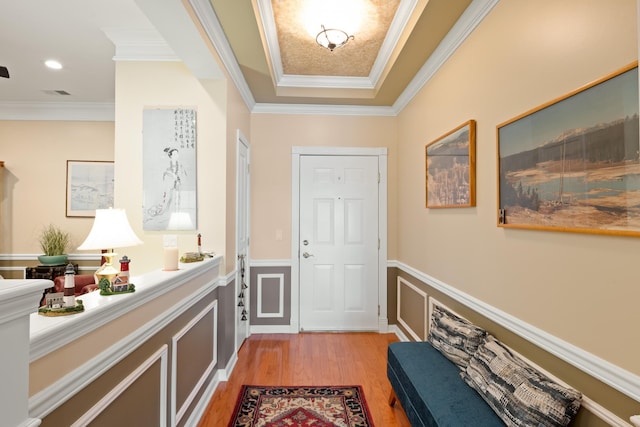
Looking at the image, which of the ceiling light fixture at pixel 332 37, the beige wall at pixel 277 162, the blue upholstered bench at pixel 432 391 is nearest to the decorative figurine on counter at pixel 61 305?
the blue upholstered bench at pixel 432 391

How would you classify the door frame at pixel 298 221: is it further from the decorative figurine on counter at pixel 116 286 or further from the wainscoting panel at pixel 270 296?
the decorative figurine on counter at pixel 116 286

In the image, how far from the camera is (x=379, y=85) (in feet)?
10.4

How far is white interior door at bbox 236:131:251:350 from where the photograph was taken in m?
3.03

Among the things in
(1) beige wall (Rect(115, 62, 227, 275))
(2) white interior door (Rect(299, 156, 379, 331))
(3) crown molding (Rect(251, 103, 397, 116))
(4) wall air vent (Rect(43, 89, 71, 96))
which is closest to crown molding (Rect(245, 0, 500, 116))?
(3) crown molding (Rect(251, 103, 397, 116))

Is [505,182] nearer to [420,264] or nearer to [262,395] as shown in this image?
[420,264]

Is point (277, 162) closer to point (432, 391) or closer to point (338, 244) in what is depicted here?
point (338, 244)

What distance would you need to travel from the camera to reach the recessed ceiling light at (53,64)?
3.03 metres

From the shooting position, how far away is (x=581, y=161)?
119cm

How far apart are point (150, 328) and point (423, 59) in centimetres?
268

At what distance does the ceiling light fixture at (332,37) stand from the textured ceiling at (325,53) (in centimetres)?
12

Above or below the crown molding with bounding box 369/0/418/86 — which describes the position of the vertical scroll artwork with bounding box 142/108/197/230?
below

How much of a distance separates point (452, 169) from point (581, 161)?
1083 mm

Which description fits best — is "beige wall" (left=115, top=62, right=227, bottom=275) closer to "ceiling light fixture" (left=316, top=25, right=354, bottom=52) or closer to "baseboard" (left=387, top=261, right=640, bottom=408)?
"ceiling light fixture" (left=316, top=25, right=354, bottom=52)

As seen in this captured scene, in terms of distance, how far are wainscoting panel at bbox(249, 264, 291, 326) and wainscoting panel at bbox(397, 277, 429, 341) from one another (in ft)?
4.19
